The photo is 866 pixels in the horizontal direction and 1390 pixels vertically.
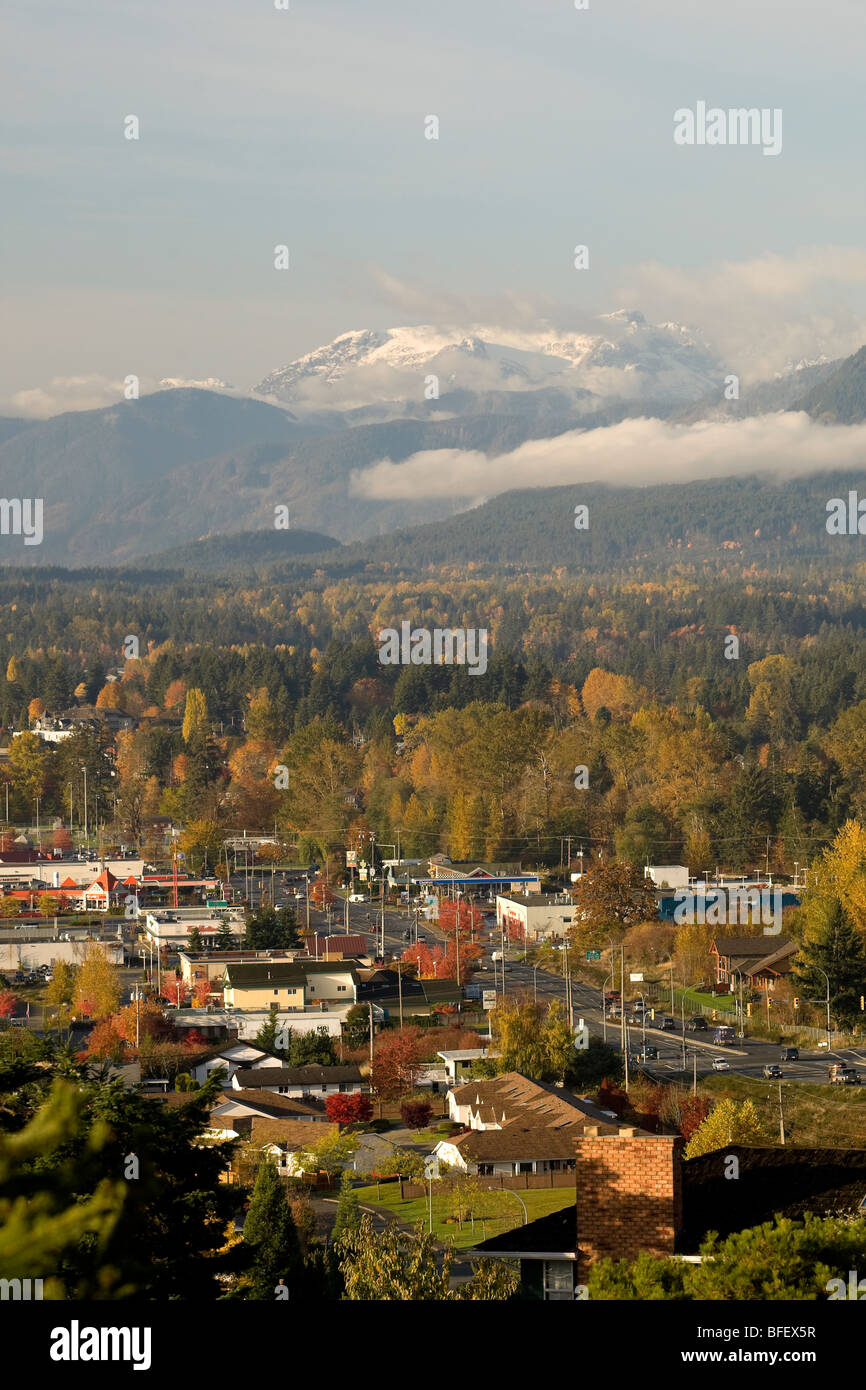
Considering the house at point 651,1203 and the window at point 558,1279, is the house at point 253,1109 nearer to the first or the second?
the house at point 651,1203

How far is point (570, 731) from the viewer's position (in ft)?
334

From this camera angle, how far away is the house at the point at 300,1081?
43.4 m

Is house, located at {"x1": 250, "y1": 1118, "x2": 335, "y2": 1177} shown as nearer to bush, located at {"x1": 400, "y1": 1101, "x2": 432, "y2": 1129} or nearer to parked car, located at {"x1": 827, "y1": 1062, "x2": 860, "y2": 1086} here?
bush, located at {"x1": 400, "y1": 1101, "x2": 432, "y2": 1129}

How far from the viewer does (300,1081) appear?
144ft

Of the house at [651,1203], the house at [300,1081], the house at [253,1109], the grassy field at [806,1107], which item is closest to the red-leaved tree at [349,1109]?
the house at [253,1109]

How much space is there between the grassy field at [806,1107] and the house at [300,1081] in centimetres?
877

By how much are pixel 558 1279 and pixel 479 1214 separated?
646 inches

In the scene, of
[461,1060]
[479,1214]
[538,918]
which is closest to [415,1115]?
[461,1060]

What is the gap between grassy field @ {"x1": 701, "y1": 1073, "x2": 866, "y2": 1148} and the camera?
35.5 m

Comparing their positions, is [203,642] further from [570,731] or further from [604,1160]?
[604,1160]

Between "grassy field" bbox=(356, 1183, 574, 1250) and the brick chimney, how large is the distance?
14.4 m

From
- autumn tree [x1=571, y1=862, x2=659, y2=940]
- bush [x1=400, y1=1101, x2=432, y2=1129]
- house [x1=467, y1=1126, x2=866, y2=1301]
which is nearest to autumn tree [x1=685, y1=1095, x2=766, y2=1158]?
bush [x1=400, y1=1101, x2=432, y2=1129]
